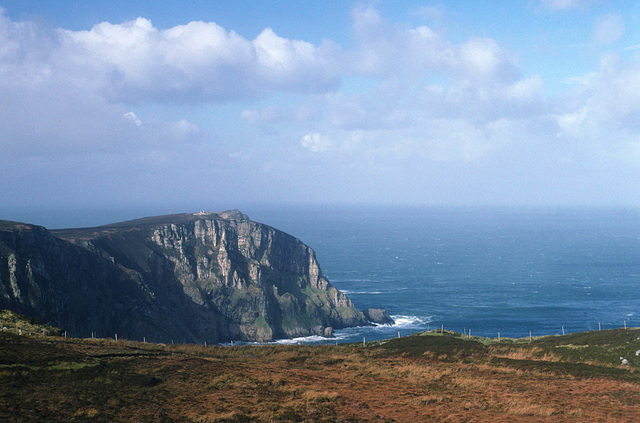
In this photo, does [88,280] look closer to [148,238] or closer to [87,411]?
[148,238]

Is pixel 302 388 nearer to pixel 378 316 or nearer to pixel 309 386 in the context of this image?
pixel 309 386

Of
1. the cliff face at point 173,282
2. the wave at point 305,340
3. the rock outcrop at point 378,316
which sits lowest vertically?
the wave at point 305,340

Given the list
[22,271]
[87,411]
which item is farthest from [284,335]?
[87,411]

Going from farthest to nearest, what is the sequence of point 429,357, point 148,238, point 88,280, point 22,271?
point 148,238 → point 88,280 → point 22,271 → point 429,357

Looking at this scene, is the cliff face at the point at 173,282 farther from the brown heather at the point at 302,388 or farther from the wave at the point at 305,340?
the brown heather at the point at 302,388

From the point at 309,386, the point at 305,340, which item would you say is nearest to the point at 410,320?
the point at 305,340

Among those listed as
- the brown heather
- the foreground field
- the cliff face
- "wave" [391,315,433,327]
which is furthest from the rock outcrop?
the brown heather

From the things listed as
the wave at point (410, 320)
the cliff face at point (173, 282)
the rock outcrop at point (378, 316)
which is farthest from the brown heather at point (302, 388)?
the rock outcrop at point (378, 316)
